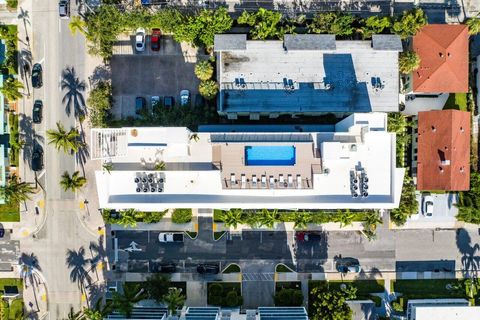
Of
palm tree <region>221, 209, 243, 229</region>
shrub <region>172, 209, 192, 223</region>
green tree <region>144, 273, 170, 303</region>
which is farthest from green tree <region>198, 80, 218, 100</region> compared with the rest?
green tree <region>144, 273, 170, 303</region>

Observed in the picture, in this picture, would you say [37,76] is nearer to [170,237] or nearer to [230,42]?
[230,42]

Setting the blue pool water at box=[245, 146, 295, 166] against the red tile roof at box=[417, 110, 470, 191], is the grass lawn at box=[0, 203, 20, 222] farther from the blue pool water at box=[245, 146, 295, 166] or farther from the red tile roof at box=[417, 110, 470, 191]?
the red tile roof at box=[417, 110, 470, 191]

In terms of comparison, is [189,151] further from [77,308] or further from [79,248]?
[77,308]

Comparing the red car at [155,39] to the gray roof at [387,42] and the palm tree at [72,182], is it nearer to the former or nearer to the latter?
the palm tree at [72,182]

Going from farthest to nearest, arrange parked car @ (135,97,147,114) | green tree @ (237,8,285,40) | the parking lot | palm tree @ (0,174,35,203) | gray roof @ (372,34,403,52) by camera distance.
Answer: the parking lot, parked car @ (135,97,147,114), palm tree @ (0,174,35,203), green tree @ (237,8,285,40), gray roof @ (372,34,403,52)

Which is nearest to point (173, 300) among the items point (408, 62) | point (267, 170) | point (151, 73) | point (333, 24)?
point (267, 170)

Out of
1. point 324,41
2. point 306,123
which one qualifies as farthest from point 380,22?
point 306,123
